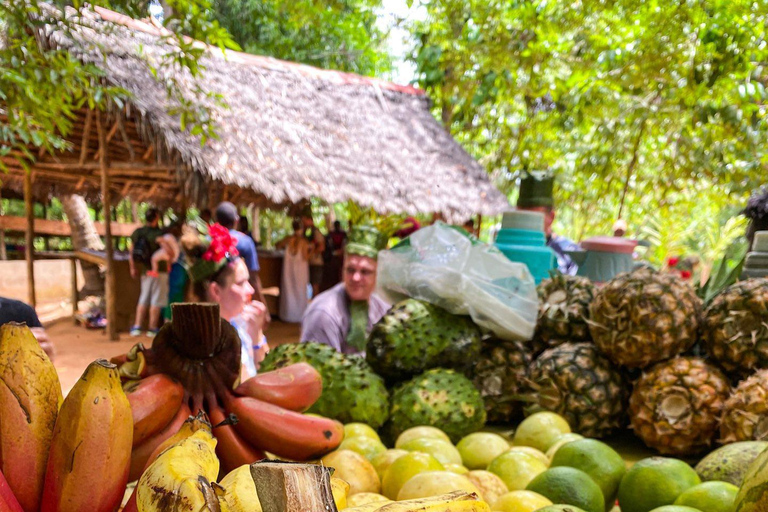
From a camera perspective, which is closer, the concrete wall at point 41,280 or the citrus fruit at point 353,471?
the citrus fruit at point 353,471

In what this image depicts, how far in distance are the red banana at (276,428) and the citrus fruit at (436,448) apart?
642 millimetres

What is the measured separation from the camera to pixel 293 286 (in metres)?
10.1

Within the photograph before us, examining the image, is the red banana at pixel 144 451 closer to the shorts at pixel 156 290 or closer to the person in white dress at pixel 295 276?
the shorts at pixel 156 290

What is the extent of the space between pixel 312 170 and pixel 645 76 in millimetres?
4220

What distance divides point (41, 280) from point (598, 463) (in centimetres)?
1333

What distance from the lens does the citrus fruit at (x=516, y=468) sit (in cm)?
167

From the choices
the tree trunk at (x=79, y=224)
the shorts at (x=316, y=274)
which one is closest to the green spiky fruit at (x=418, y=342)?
the shorts at (x=316, y=274)

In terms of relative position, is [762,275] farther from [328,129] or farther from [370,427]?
[328,129]

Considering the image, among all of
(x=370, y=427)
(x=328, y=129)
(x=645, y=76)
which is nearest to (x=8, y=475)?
(x=370, y=427)

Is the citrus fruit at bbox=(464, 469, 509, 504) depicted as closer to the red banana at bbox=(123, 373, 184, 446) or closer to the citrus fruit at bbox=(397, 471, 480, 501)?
the citrus fruit at bbox=(397, 471, 480, 501)

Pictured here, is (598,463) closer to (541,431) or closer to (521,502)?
(521,502)

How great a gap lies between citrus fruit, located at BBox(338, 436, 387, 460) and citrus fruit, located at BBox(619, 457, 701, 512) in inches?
28.5

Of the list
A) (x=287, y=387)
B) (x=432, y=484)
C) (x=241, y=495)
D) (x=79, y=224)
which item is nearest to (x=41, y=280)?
(x=79, y=224)

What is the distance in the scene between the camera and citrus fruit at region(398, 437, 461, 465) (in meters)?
1.88
